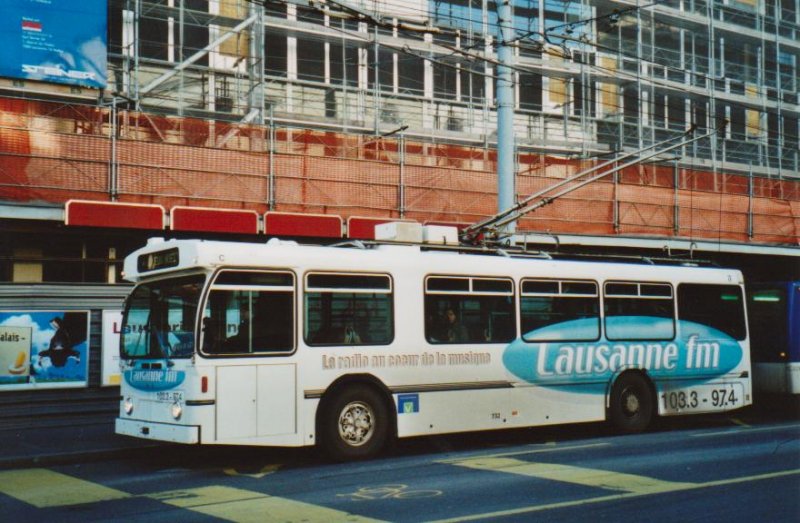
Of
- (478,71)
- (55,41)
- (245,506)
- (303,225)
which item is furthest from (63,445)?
(478,71)

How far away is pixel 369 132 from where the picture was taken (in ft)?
78.4

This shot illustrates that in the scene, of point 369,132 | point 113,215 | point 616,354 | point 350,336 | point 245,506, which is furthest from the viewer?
point 369,132

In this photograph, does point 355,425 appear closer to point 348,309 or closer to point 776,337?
point 348,309

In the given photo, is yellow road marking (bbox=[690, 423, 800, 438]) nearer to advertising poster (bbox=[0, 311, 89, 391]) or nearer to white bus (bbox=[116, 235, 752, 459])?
white bus (bbox=[116, 235, 752, 459])

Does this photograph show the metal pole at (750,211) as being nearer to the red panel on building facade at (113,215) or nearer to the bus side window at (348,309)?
the red panel on building facade at (113,215)

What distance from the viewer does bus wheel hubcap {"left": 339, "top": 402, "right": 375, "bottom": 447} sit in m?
11.8

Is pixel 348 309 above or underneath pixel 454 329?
above

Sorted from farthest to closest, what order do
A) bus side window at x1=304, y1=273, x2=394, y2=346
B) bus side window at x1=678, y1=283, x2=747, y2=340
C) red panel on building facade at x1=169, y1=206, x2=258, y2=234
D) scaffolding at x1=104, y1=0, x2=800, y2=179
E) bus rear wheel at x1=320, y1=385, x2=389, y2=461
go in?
scaffolding at x1=104, y1=0, x2=800, y2=179
red panel on building facade at x1=169, y1=206, x2=258, y2=234
bus side window at x1=678, y1=283, x2=747, y2=340
bus side window at x1=304, y1=273, x2=394, y2=346
bus rear wheel at x1=320, y1=385, x2=389, y2=461

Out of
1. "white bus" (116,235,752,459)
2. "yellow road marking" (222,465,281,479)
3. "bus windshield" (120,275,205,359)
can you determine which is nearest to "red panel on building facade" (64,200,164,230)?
"white bus" (116,235,752,459)

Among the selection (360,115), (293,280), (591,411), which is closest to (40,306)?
(293,280)

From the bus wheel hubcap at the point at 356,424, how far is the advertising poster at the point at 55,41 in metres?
9.26

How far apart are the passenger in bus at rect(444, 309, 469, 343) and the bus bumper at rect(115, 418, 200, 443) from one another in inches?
148

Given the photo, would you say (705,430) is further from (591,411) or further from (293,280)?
(293,280)

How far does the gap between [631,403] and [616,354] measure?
0.87 m
